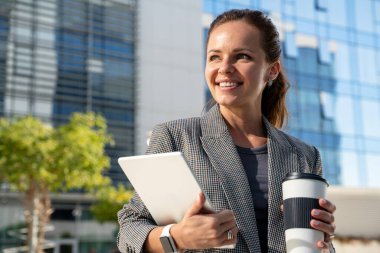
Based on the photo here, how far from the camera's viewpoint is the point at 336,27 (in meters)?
33.5

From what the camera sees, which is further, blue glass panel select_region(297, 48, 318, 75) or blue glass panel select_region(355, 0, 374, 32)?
blue glass panel select_region(355, 0, 374, 32)

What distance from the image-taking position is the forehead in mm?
2068

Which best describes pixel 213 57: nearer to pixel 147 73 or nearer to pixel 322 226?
pixel 322 226

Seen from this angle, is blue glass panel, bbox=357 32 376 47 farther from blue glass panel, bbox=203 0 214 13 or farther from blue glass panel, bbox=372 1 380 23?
blue glass panel, bbox=203 0 214 13

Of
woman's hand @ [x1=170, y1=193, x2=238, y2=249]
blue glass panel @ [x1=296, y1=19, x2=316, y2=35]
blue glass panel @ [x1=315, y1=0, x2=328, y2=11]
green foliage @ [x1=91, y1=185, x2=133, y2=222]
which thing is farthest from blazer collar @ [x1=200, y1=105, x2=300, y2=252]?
blue glass panel @ [x1=315, y1=0, x2=328, y2=11]

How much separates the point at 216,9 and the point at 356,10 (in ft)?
29.4

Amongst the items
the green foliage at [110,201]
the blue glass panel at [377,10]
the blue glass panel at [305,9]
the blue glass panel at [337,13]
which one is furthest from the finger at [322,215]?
the blue glass panel at [377,10]

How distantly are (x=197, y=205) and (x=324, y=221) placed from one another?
385mm

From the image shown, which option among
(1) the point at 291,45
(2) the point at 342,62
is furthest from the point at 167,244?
(2) the point at 342,62

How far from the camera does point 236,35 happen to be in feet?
6.82

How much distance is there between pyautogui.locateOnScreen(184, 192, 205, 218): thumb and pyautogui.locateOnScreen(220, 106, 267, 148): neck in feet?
1.76

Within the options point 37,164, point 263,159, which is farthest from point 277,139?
point 37,164

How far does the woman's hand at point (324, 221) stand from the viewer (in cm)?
174

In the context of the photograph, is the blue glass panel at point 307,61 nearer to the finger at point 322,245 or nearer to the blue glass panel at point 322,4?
the blue glass panel at point 322,4
